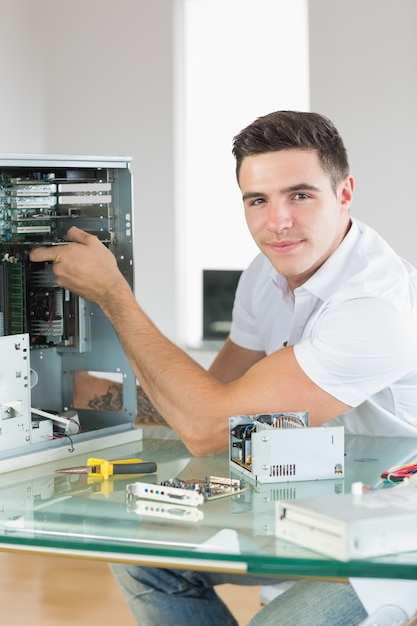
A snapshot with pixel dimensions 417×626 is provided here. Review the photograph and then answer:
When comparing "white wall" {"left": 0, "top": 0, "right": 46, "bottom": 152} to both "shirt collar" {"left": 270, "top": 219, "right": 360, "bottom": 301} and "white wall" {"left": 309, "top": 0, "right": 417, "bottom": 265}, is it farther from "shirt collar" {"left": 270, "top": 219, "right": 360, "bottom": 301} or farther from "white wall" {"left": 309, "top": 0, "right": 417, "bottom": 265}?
"shirt collar" {"left": 270, "top": 219, "right": 360, "bottom": 301}

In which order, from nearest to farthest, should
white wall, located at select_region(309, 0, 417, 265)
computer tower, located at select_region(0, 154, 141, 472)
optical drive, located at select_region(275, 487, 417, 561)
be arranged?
optical drive, located at select_region(275, 487, 417, 561) < computer tower, located at select_region(0, 154, 141, 472) < white wall, located at select_region(309, 0, 417, 265)

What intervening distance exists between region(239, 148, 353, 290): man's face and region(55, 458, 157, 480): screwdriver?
1.60 ft

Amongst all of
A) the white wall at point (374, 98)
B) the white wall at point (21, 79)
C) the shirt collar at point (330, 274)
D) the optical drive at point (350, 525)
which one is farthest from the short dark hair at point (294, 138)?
the white wall at point (21, 79)

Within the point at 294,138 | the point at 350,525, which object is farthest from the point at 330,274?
the point at 350,525

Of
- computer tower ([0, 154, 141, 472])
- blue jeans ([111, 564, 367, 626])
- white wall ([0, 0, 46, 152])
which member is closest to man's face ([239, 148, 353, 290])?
computer tower ([0, 154, 141, 472])

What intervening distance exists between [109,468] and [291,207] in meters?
0.58

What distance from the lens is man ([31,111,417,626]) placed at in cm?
165

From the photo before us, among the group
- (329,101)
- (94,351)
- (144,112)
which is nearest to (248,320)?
(94,351)

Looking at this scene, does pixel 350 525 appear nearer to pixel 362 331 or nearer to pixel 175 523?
pixel 175 523

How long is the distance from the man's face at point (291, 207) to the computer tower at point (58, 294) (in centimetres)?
24

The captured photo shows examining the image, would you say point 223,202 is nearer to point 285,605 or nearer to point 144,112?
point 144,112

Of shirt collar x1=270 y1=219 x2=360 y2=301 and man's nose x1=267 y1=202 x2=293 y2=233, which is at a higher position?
man's nose x1=267 y1=202 x2=293 y2=233

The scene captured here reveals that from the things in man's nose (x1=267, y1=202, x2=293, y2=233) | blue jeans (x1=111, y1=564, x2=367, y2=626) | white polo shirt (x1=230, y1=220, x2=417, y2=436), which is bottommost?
blue jeans (x1=111, y1=564, x2=367, y2=626)

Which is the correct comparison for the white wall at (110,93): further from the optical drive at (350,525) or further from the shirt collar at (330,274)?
the optical drive at (350,525)
